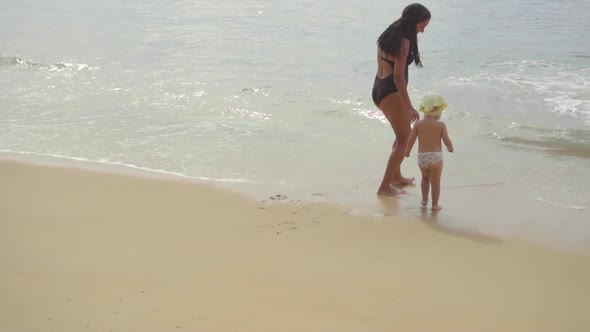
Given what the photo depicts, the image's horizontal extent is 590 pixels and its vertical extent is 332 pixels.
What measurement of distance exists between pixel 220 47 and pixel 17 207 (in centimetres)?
760

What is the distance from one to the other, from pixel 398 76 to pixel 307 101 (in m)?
3.50

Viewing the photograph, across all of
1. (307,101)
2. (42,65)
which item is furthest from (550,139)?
(42,65)

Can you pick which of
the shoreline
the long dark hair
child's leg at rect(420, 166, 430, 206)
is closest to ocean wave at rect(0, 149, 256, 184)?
the shoreline

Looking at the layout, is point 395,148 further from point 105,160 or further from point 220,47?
point 220,47

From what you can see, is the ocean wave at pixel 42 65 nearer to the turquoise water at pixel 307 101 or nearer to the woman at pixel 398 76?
the turquoise water at pixel 307 101

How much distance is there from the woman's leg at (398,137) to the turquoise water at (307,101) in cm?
17

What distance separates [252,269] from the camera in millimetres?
4223

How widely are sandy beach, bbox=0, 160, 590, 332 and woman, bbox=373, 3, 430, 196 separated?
767 millimetres

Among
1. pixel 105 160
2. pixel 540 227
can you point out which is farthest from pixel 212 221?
pixel 540 227

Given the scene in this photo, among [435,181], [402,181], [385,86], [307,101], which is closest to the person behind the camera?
[435,181]

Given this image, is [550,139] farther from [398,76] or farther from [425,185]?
[398,76]

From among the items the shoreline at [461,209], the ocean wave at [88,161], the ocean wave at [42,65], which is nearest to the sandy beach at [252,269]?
the shoreline at [461,209]

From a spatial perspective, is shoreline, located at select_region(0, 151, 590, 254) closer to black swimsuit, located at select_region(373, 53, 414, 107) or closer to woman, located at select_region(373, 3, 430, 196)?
woman, located at select_region(373, 3, 430, 196)

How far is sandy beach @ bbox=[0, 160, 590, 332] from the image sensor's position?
356cm
